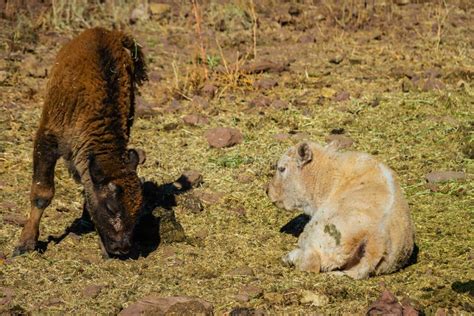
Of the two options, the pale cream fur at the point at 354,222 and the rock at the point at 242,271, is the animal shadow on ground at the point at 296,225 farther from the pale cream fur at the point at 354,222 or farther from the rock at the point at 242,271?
the rock at the point at 242,271

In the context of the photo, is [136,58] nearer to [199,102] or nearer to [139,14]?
[199,102]

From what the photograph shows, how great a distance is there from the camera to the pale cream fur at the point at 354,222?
8383 millimetres

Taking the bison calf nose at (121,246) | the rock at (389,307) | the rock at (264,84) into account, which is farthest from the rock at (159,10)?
the rock at (389,307)

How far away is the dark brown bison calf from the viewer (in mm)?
9102

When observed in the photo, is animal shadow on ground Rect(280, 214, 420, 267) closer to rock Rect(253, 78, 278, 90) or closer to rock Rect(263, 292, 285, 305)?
rock Rect(263, 292, 285, 305)

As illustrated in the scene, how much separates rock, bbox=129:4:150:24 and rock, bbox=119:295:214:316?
1053 cm

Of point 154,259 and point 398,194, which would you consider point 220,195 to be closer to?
point 154,259

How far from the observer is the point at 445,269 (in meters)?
8.71

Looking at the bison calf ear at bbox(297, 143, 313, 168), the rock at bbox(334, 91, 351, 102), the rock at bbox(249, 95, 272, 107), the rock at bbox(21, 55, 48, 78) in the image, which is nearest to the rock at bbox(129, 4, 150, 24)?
the rock at bbox(21, 55, 48, 78)

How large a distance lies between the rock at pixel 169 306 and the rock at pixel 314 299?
808mm

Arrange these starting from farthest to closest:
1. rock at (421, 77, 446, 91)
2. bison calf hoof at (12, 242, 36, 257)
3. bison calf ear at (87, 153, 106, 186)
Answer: rock at (421, 77, 446, 91), bison calf hoof at (12, 242, 36, 257), bison calf ear at (87, 153, 106, 186)

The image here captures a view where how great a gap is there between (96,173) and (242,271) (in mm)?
1743

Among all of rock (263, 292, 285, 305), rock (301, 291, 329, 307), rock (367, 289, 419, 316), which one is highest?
rock (367, 289, 419, 316)

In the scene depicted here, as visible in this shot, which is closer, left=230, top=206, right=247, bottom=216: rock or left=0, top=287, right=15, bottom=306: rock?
left=0, top=287, right=15, bottom=306: rock
